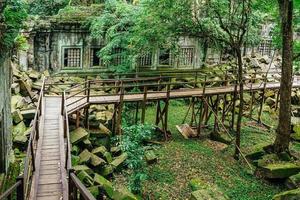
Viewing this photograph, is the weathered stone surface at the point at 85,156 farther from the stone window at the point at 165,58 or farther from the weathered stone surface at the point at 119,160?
the stone window at the point at 165,58

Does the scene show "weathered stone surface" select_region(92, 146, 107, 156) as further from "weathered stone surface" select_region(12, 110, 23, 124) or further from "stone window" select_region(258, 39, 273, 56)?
"stone window" select_region(258, 39, 273, 56)

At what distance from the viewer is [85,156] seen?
14031mm

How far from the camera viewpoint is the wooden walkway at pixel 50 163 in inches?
340

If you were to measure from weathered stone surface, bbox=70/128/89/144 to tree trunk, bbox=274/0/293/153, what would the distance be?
26.1ft

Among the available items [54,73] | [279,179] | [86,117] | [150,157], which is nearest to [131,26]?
[54,73]

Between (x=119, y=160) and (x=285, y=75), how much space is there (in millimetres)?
7495

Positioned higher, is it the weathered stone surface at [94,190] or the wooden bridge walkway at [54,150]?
the wooden bridge walkway at [54,150]

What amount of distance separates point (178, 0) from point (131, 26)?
4.74m

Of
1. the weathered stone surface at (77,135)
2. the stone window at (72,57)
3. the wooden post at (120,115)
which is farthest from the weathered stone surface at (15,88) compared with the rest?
the stone window at (72,57)

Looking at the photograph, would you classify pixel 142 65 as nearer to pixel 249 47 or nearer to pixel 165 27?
pixel 165 27

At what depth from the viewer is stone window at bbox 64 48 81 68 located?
2360 centimetres

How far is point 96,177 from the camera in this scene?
12.2 m

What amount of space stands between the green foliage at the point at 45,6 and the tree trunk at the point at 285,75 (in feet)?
53.5

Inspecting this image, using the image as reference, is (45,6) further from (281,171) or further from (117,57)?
(281,171)
